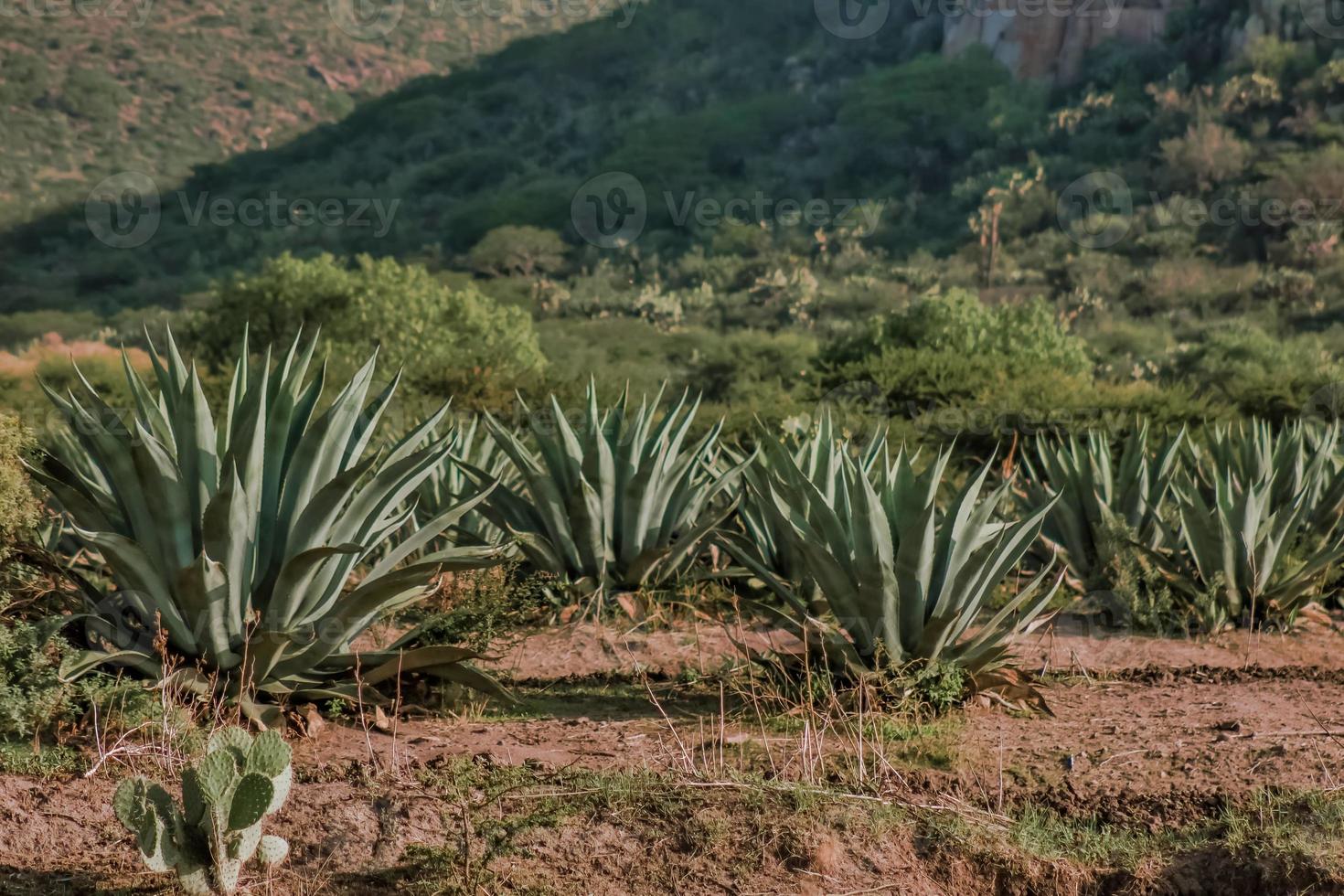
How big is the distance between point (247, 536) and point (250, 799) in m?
1.23

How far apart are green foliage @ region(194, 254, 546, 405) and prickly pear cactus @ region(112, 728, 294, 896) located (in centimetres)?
2113

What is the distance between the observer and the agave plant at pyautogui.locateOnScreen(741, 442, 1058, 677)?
17.0ft

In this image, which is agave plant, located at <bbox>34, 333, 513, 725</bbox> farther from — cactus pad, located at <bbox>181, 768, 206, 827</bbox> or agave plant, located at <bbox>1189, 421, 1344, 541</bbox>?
agave plant, located at <bbox>1189, 421, 1344, 541</bbox>

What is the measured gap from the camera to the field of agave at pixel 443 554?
4.29m

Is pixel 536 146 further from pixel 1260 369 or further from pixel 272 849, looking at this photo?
pixel 272 849

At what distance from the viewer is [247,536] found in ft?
14.4

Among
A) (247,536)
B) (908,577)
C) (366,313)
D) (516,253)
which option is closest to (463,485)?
(908,577)

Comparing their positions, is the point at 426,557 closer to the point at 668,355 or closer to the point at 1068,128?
the point at 668,355

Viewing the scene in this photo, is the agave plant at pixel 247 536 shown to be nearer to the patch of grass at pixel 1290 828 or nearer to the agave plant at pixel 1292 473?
the patch of grass at pixel 1290 828

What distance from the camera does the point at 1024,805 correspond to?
13.8ft

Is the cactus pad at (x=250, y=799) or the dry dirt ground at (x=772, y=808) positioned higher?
the cactus pad at (x=250, y=799)

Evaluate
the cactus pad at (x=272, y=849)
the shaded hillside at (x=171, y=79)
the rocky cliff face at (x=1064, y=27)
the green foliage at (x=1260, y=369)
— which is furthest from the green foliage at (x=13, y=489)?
the shaded hillside at (x=171, y=79)

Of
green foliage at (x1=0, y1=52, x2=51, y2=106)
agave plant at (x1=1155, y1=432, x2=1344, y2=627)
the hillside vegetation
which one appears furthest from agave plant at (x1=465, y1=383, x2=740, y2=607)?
green foliage at (x1=0, y1=52, x2=51, y2=106)

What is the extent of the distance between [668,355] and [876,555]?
101 feet
